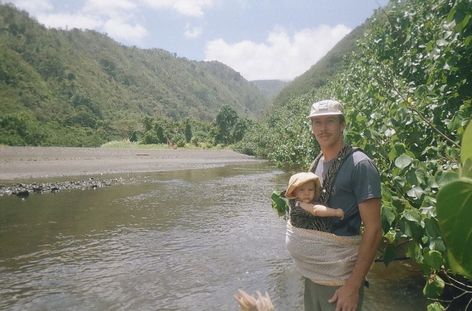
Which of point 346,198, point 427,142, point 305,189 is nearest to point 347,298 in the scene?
point 346,198

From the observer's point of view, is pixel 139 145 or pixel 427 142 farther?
pixel 139 145

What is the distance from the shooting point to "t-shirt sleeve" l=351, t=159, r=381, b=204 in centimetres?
242

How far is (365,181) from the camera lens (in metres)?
2.44

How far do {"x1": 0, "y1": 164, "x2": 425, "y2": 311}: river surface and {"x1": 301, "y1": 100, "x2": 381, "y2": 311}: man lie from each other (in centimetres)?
410

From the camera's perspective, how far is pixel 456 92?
429 cm

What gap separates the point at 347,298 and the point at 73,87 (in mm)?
102891

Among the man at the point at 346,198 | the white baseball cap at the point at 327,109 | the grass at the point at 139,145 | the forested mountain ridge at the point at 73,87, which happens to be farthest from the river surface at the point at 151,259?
the grass at the point at 139,145

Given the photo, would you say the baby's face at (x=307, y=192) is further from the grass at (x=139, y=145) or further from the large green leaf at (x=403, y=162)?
the grass at (x=139, y=145)

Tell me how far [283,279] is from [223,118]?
69.9 meters

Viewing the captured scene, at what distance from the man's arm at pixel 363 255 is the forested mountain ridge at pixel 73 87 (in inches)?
1912

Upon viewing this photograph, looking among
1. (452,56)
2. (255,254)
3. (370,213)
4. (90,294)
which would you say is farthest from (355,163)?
(255,254)

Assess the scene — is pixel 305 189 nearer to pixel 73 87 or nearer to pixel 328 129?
pixel 328 129

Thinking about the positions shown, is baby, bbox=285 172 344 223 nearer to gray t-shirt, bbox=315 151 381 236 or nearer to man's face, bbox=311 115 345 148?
gray t-shirt, bbox=315 151 381 236

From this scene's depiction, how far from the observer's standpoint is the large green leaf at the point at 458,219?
0.61 metres
